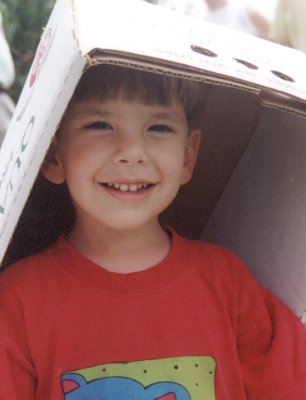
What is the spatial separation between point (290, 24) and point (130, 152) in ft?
4.06

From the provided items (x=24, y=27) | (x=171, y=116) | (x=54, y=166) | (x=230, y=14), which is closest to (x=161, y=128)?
(x=171, y=116)

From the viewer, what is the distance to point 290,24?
2.10m

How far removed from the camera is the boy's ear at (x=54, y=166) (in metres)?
1.15

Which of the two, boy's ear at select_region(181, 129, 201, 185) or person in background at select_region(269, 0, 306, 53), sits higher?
person in background at select_region(269, 0, 306, 53)

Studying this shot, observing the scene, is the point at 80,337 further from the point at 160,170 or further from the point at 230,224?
the point at 230,224

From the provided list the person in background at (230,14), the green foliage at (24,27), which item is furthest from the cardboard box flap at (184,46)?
the green foliage at (24,27)

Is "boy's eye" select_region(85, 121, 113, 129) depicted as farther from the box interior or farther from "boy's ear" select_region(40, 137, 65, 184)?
the box interior

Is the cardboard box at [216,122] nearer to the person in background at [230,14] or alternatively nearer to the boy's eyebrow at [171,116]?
the boy's eyebrow at [171,116]

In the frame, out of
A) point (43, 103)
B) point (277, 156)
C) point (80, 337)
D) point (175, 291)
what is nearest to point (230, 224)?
point (277, 156)

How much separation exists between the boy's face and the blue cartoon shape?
8.9 inches

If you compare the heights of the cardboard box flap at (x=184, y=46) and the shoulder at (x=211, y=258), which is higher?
the cardboard box flap at (x=184, y=46)

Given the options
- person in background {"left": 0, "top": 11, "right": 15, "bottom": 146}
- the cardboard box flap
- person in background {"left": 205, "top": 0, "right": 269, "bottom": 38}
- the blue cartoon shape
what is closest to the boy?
the blue cartoon shape

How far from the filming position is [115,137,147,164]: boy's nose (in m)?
1.02

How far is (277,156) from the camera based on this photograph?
123 cm
